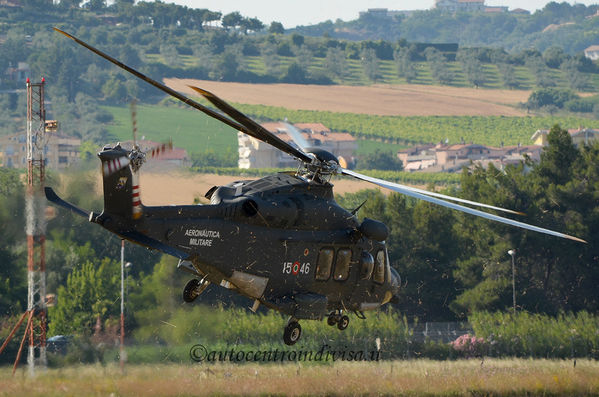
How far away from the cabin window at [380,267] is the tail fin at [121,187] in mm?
9766

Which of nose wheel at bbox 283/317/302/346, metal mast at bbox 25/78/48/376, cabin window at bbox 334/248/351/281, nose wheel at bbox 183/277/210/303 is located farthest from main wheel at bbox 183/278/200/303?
metal mast at bbox 25/78/48/376

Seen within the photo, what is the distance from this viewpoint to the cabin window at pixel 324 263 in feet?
100.0

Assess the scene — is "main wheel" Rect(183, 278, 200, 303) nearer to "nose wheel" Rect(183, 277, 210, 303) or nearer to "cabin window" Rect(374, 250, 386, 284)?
"nose wheel" Rect(183, 277, 210, 303)

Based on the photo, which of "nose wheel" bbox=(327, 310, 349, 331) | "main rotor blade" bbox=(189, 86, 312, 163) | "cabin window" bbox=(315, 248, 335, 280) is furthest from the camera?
"nose wheel" bbox=(327, 310, 349, 331)

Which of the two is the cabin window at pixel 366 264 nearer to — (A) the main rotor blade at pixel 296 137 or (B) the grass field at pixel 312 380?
(A) the main rotor blade at pixel 296 137

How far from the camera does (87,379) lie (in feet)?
109

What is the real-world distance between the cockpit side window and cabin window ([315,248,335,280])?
260 cm

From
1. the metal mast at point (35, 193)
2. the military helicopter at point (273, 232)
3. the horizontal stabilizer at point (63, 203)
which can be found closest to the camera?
the military helicopter at point (273, 232)

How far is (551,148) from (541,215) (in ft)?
30.9

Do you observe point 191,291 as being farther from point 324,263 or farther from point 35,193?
point 35,193

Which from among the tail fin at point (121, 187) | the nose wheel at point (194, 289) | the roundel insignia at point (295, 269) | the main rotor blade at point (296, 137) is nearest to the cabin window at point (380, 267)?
the roundel insignia at point (295, 269)

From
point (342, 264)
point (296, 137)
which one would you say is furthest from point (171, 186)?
point (342, 264)

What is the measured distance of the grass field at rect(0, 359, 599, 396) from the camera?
31828 millimetres

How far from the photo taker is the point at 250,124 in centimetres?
2528
